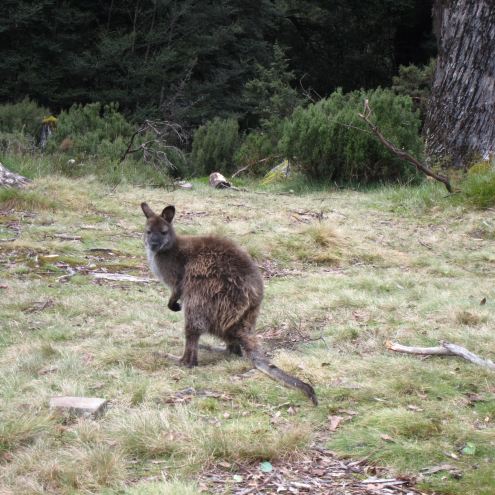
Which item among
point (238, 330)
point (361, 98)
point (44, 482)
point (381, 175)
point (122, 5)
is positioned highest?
point (122, 5)

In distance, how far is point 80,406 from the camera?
4.25 metres

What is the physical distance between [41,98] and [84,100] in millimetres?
1421

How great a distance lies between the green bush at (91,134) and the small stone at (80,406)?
10875 millimetres

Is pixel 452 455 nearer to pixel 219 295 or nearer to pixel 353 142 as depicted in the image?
pixel 219 295

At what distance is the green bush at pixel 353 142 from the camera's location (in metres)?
13.0

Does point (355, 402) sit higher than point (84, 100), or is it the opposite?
point (84, 100)

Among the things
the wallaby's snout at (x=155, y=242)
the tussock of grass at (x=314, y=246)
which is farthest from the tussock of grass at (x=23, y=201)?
the wallaby's snout at (x=155, y=242)

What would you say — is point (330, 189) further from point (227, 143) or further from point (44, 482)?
point (44, 482)

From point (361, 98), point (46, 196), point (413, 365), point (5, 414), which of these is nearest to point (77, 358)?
point (5, 414)

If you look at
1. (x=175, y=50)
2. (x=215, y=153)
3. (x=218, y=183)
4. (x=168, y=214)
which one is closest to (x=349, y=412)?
(x=168, y=214)

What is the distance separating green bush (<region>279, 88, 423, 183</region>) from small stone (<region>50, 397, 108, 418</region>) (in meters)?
9.33

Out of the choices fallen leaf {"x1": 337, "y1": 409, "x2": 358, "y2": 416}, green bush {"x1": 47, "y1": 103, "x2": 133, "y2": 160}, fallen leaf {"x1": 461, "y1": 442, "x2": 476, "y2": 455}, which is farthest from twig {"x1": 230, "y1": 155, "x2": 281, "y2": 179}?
fallen leaf {"x1": 461, "y1": 442, "x2": 476, "y2": 455}

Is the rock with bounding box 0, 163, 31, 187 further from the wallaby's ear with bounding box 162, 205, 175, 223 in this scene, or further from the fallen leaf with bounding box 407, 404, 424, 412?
the fallen leaf with bounding box 407, 404, 424, 412

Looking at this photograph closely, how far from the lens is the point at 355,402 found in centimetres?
448
